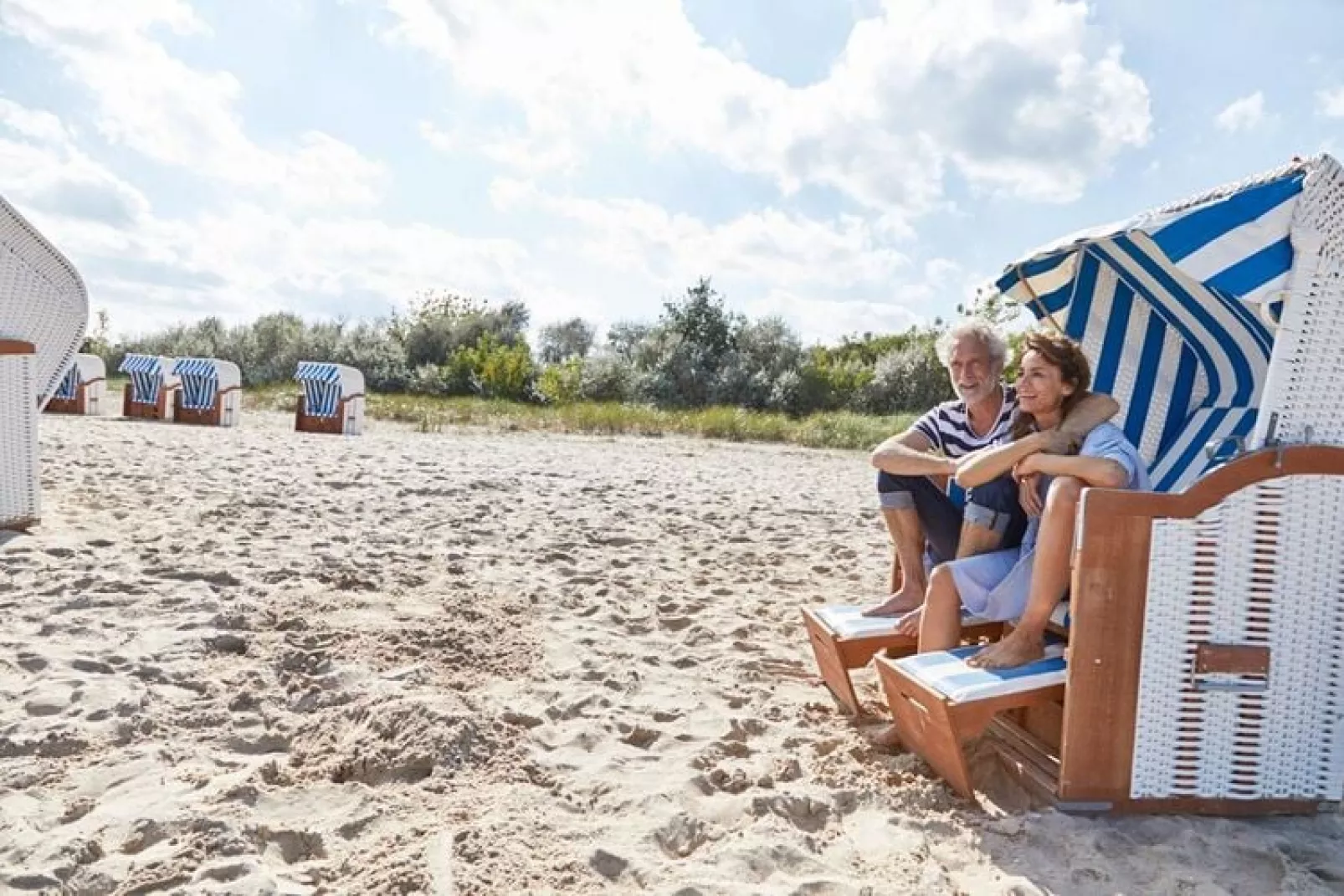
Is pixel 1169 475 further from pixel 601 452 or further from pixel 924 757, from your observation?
pixel 601 452

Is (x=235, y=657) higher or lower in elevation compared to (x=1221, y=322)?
lower

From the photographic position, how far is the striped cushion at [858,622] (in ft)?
9.60

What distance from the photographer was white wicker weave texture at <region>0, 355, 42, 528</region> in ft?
15.2

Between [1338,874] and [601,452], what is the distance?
30.4ft

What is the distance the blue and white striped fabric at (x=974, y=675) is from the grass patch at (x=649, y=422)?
12357 mm

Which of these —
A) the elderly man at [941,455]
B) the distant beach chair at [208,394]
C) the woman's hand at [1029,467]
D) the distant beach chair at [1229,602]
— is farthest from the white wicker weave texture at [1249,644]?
the distant beach chair at [208,394]

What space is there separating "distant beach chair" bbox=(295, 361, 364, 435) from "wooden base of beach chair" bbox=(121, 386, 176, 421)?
2585 mm

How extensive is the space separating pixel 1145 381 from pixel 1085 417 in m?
0.98

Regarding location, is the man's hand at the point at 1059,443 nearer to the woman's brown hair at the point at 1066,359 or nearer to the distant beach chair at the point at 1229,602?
the woman's brown hair at the point at 1066,359

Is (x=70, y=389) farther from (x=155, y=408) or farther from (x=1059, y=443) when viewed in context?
(x=1059, y=443)

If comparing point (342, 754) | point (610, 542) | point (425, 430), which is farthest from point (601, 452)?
point (342, 754)

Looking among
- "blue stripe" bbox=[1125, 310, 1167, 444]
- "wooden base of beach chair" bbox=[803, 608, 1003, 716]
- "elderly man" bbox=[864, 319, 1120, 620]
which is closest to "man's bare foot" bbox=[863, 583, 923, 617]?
"elderly man" bbox=[864, 319, 1120, 620]

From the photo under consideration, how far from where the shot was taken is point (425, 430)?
14.2m

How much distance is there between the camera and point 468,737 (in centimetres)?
257
